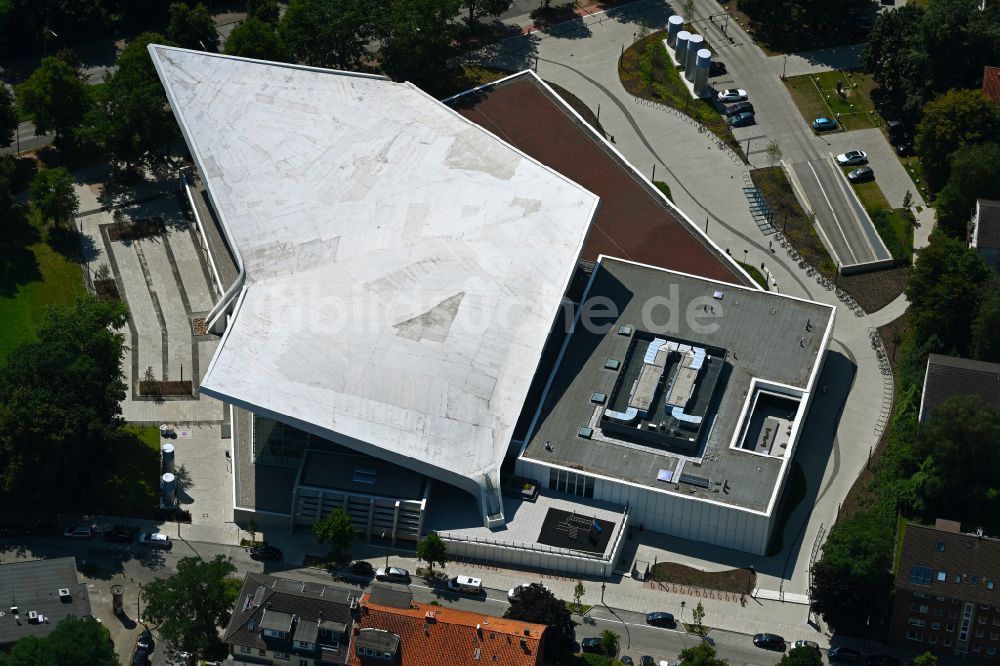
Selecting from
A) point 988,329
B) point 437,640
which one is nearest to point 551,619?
point 437,640

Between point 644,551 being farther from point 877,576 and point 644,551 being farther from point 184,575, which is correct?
point 184,575

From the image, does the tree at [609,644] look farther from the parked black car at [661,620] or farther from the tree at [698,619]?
the tree at [698,619]

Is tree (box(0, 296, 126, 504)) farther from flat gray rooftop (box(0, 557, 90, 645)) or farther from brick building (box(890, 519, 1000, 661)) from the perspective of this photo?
brick building (box(890, 519, 1000, 661))

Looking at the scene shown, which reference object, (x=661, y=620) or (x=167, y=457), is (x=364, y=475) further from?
(x=661, y=620)

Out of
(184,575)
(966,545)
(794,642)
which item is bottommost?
(184,575)

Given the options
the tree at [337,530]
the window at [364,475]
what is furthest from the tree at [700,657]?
the window at [364,475]

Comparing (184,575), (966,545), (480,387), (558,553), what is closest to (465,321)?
(480,387)
